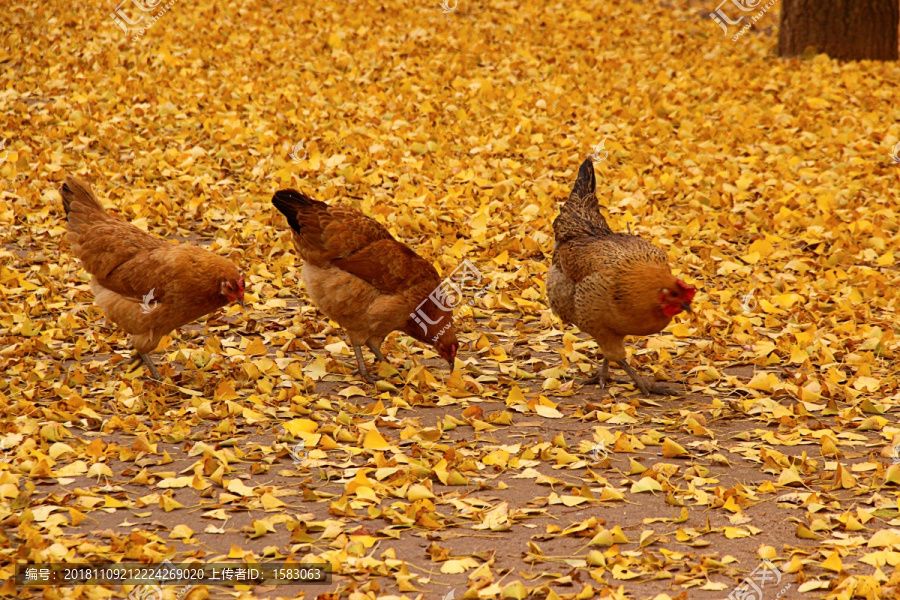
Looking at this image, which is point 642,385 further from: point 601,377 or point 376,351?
point 376,351

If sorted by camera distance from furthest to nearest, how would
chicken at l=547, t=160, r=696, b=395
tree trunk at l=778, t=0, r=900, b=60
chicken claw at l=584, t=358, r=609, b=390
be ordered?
tree trunk at l=778, t=0, r=900, b=60 < chicken claw at l=584, t=358, r=609, b=390 < chicken at l=547, t=160, r=696, b=395

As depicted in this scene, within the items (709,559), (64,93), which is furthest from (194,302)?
(64,93)

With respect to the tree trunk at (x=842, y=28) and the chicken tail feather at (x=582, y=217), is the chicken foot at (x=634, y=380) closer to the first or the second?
the chicken tail feather at (x=582, y=217)

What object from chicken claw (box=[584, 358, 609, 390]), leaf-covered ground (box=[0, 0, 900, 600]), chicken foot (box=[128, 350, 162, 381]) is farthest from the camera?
chicken claw (box=[584, 358, 609, 390])

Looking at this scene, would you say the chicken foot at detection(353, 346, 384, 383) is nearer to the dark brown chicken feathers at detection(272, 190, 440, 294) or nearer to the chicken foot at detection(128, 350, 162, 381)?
the dark brown chicken feathers at detection(272, 190, 440, 294)

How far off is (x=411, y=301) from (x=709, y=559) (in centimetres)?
268

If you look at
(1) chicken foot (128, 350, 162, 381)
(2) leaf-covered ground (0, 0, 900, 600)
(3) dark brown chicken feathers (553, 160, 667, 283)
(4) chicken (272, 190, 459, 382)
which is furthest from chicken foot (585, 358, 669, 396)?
(1) chicken foot (128, 350, 162, 381)

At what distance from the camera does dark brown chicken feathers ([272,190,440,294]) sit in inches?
227

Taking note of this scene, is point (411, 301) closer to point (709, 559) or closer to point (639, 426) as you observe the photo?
point (639, 426)

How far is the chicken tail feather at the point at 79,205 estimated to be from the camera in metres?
5.93

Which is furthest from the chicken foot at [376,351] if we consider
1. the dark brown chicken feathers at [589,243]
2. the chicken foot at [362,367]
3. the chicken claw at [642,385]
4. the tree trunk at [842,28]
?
the tree trunk at [842,28]

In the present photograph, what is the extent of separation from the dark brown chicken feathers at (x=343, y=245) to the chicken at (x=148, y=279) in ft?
1.70

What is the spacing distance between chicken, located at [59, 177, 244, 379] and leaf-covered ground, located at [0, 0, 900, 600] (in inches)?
16.4

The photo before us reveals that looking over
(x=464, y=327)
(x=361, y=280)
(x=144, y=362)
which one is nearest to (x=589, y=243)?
(x=464, y=327)
